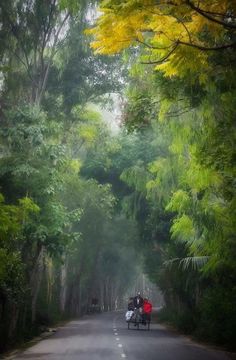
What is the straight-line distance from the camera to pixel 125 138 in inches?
1252

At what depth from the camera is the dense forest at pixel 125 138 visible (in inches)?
280

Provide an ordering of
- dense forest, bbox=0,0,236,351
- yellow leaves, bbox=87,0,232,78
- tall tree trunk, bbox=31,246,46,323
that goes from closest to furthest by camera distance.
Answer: yellow leaves, bbox=87,0,232,78
dense forest, bbox=0,0,236,351
tall tree trunk, bbox=31,246,46,323

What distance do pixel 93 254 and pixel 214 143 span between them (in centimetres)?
4247

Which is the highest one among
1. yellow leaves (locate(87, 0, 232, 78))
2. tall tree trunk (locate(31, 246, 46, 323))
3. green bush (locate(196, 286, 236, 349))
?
yellow leaves (locate(87, 0, 232, 78))

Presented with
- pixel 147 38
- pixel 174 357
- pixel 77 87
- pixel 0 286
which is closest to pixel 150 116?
pixel 147 38

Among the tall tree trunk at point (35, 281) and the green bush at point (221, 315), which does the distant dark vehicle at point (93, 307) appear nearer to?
the tall tree trunk at point (35, 281)

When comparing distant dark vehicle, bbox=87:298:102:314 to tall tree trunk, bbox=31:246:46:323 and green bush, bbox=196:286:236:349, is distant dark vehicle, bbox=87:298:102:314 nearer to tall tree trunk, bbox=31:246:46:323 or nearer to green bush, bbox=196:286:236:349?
tall tree trunk, bbox=31:246:46:323

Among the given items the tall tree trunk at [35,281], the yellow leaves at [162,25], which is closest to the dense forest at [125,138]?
the yellow leaves at [162,25]

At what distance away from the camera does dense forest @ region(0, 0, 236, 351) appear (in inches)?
280

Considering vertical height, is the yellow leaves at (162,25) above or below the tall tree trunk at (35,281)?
above

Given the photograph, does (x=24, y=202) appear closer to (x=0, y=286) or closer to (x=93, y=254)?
(x=0, y=286)

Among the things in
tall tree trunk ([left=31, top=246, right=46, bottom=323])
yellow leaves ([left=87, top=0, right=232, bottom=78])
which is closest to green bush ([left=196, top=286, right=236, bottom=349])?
tall tree trunk ([left=31, top=246, right=46, bottom=323])

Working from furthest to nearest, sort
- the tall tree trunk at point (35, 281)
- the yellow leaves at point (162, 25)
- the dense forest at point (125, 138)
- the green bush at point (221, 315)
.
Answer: the tall tree trunk at point (35, 281) < the green bush at point (221, 315) < the dense forest at point (125, 138) < the yellow leaves at point (162, 25)

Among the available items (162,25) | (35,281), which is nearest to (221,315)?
(162,25)
